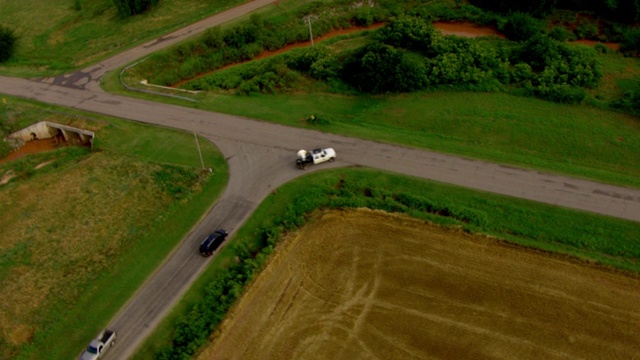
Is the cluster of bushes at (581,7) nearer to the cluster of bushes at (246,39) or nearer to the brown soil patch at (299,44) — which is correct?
the cluster of bushes at (246,39)

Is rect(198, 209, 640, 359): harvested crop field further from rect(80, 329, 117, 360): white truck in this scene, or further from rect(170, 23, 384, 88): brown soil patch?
rect(170, 23, 384, 88): brown soil patch

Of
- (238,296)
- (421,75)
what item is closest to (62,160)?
(238,296)

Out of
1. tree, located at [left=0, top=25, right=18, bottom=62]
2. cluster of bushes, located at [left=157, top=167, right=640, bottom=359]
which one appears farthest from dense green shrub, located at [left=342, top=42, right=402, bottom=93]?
tree, located at [left=0, top=25, right=18, bottom=62]

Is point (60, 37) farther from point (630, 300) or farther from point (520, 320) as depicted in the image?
point (630, 300)

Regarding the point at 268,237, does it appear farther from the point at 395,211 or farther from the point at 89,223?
the point at 89,223

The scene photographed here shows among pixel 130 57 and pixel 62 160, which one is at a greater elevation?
pixel 130 57

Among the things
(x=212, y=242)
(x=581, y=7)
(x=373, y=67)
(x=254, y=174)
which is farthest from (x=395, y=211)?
(x=581, y=7)

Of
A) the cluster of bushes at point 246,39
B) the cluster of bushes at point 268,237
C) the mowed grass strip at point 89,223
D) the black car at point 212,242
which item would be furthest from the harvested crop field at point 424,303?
the cluster of bushes at point 246,39

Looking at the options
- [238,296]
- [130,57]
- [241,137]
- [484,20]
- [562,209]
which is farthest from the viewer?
[484,20]

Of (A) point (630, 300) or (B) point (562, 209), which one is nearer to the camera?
(A) point (630, 300)
